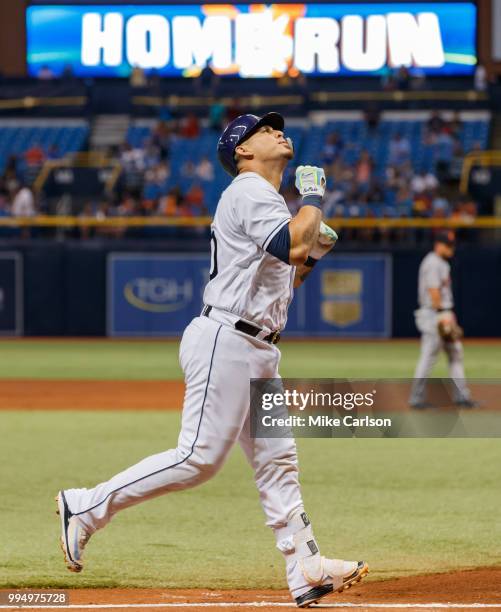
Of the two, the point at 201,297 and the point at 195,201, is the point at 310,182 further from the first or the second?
the point at 195,201

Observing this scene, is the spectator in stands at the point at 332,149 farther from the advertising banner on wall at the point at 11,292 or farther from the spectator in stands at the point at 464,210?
the advertising banner on wall at the point at 11,292

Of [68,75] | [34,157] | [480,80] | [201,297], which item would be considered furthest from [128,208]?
[480,80]

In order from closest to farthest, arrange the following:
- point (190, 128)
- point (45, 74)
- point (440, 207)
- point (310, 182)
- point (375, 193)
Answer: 1. point (310, 182)
2. point (440, 207)
3. point (375, 193)
4. point (190, 128)
5. point (45, 74)

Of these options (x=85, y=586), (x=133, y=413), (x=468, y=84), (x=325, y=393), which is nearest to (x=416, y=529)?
(x=325, y=393)

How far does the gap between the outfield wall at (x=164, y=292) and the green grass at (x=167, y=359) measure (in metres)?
0.40

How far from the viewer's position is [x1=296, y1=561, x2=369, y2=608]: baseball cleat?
4.96 meters

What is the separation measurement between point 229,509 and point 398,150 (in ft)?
71.0

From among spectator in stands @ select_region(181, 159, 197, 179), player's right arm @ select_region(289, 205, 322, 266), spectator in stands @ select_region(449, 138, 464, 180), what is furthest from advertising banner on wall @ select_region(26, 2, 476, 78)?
player's right arm @ select_region(289, 205, 322, 266)

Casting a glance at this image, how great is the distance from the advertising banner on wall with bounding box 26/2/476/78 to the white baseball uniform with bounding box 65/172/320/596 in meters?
28.3

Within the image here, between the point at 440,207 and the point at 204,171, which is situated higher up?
the point at 204,171

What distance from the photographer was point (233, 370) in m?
4.95

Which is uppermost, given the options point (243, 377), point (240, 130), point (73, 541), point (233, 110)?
point (233, 110)

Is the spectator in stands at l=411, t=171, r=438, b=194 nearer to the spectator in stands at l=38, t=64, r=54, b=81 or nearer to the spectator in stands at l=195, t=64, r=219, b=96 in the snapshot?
the spectator in stands at l=195, t=64, r=219, b=96

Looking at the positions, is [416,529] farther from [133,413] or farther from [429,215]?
[429,215]
